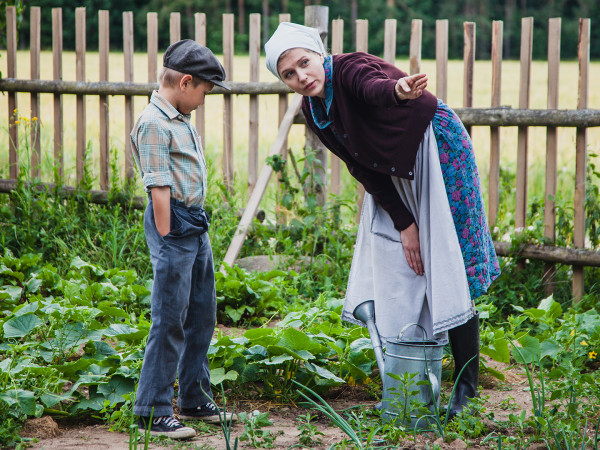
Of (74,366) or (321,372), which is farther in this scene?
(321,372)

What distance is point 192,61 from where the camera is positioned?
2.23 m

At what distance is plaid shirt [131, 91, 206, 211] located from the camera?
2.17 m

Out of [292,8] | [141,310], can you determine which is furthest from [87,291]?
[292,8]

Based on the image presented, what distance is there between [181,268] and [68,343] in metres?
0.83

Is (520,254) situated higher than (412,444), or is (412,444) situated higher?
(520,254)

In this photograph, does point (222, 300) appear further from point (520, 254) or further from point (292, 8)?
point (292, 8)

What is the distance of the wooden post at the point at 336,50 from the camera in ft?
15.0

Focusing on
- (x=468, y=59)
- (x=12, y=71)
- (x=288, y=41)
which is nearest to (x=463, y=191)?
(x=288, y=41)

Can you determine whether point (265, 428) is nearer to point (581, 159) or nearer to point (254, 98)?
point (581, 159)

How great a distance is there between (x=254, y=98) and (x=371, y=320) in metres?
2.95

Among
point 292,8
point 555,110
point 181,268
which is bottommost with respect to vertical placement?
point 181,268

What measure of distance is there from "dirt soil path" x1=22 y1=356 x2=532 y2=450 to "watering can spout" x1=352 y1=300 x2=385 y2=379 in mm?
305

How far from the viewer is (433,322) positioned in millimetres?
2283

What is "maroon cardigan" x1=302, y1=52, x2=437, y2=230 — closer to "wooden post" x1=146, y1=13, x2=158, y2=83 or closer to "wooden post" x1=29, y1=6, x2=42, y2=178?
"wooden post" x1=146, y1=13, x2=158, y2=83
